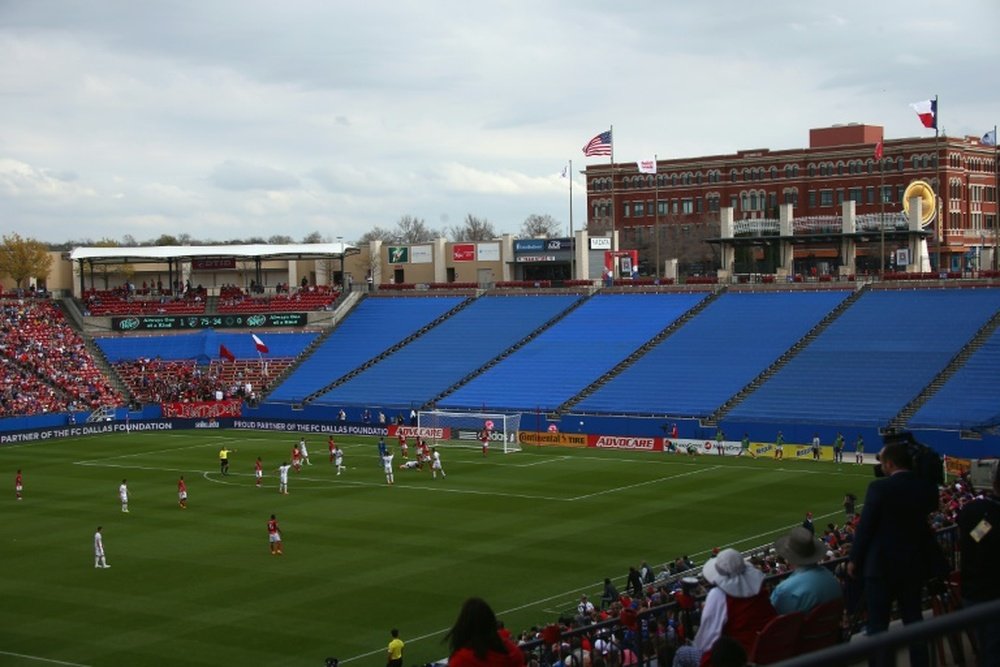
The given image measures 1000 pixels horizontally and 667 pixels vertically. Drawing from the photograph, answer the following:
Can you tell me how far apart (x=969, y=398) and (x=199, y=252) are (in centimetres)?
5722

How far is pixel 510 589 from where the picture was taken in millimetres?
34250

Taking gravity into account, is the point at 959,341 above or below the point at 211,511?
above

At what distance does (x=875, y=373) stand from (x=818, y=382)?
9.47ft

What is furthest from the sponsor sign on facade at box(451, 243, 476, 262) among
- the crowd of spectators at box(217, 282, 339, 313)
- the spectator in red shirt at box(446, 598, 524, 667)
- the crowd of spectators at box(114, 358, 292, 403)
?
the spectator in red shirt at box(446, 598, 524, 667)

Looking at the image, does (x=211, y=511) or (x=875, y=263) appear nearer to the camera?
(x=211, y=511)

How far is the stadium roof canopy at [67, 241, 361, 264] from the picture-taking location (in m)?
91.5

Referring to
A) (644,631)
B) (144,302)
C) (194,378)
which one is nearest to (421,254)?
(144,302)

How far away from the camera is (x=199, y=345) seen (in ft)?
292

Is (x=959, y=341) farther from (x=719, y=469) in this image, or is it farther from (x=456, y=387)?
(x=456, y=387)

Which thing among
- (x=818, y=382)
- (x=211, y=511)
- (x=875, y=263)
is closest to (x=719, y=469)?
(x=818, y=382)

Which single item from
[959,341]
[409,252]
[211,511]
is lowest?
[211,511]

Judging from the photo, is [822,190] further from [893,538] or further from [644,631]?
[893,538]

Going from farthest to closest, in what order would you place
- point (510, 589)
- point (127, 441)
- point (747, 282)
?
point (747, 282)
point (127, 441)
point (510, 589)

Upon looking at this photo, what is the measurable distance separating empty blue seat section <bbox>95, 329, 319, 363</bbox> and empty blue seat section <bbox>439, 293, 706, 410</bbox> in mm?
18493
